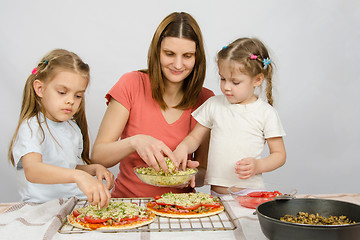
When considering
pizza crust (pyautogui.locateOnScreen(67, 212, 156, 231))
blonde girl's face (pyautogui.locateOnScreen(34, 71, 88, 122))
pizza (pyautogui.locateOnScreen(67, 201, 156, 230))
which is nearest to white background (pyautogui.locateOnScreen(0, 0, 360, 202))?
blonde girl's face (pyautogui.locateOnScreen(34, 71, 88, 122))

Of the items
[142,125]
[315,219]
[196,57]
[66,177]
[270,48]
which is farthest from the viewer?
[270,48]

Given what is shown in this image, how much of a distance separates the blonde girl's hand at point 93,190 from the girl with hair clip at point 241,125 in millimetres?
639

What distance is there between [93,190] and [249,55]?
121 cm

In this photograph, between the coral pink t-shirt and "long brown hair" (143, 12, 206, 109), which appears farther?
the coral pink t-shirt

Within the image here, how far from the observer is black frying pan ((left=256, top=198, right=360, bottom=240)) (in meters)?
1.52

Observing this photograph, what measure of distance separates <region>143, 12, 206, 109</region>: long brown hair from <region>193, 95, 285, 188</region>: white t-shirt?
310 millimetres

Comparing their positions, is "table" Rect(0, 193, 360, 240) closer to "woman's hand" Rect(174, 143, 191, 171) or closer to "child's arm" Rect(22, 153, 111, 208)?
"child's arm" Rect(22, 153, 111, 208)

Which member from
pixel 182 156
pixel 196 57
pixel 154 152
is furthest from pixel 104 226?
Result: pixel 196 57

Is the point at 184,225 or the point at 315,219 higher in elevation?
the point at 315,219

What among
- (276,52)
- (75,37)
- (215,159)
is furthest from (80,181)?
(276,52)

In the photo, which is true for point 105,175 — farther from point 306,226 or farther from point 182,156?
point 306,226

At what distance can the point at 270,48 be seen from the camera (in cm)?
394

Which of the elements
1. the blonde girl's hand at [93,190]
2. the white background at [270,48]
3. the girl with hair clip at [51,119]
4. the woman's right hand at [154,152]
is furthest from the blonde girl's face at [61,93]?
the white background at [270,48]

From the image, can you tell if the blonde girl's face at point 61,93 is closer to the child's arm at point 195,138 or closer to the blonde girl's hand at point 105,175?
the blonde girl's hand at point 105,175
